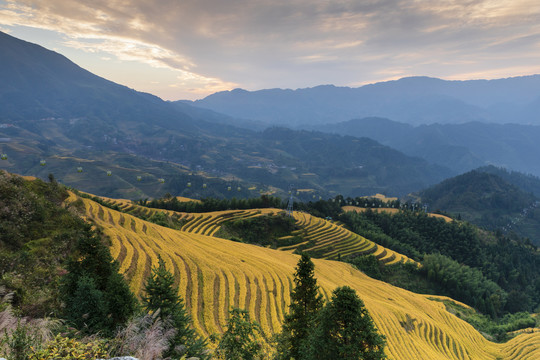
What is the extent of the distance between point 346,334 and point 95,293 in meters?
11.0

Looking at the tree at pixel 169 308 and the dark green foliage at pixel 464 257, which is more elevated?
the tree at pixel 169 308

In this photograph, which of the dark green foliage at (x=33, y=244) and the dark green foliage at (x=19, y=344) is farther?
the dark green foliage at (x=33, y=244)

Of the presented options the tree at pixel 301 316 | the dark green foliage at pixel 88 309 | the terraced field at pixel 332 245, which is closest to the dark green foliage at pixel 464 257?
the terraced field at pixel 332 245

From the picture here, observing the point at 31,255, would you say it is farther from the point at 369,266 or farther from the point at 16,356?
the point at 369,266

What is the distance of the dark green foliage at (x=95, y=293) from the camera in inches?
477

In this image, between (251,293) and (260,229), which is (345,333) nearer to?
(251,293)

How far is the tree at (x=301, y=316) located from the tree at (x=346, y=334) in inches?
159

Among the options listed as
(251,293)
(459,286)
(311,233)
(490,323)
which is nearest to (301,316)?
(251,293)

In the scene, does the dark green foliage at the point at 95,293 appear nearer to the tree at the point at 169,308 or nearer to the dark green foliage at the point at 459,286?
the tree at the point at 169,308

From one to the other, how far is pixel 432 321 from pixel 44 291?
1583 inches

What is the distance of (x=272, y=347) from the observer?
1797 cm

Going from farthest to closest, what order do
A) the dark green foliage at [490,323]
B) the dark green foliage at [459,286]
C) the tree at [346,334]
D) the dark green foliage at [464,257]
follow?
the dark green foliage at [464,257]
the dark green foliage at [459,286]
the dark green foliage at [490,323]
the tree at [346,334]

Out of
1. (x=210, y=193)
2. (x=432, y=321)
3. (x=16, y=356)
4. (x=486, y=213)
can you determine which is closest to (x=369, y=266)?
(x=432, y=321)

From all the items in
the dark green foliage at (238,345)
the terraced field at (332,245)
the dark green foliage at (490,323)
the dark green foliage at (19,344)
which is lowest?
the dark green foliage at (490,323)
